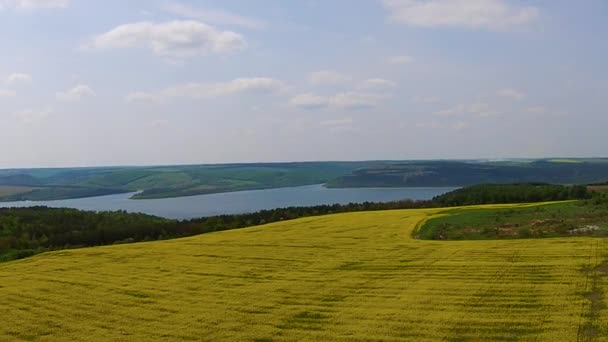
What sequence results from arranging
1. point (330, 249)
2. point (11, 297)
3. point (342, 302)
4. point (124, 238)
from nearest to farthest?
1. point (342, 302)
2. point (11, 297)
3. point (330, 249)
4. point (124, 238)

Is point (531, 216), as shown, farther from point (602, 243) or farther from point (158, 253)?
point (158, 253)

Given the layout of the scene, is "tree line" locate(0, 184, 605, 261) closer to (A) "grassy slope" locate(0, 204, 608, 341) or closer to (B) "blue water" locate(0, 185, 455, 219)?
(A) "grassy slope" locate(0, 204, 608, 341)

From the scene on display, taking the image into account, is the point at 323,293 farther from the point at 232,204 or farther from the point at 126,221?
the point at 232,204

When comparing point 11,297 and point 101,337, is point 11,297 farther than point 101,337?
Yes

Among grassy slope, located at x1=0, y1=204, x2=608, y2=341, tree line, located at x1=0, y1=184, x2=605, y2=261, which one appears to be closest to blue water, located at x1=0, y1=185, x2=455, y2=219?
tree line, located at x1=0, y1=184, x2=605, y2=261

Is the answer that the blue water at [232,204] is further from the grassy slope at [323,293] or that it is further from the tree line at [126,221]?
the grassy slope at [323,293]

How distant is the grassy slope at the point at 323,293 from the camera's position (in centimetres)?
1644

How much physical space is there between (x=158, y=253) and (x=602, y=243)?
26.4 metres

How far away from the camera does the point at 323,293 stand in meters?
21.6

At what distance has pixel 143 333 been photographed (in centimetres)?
1742

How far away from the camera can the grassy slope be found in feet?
53.9

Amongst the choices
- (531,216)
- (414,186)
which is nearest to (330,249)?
(531,216)

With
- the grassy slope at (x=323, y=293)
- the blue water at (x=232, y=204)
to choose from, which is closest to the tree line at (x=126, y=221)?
the grassy slope at (x=323, y=293)

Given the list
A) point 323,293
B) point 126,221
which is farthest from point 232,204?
point 323,293
